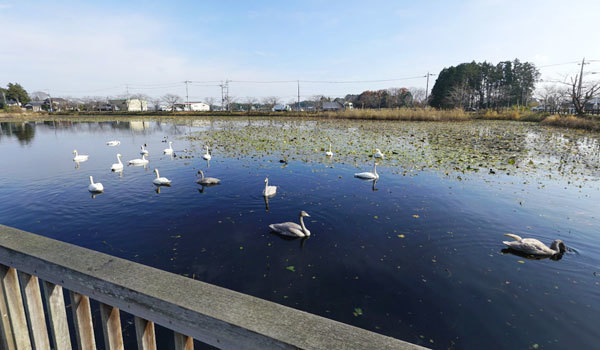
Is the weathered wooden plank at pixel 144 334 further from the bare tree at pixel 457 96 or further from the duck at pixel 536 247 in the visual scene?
the bare tree at pixel 457 96

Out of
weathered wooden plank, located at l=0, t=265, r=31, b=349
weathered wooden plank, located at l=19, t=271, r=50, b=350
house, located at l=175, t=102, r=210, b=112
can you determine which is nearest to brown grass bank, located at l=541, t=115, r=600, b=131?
weathered wooden plank, located at l=19, t=271, r=50, b=350

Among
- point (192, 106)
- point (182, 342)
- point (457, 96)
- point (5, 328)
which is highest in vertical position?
point (192, 106)

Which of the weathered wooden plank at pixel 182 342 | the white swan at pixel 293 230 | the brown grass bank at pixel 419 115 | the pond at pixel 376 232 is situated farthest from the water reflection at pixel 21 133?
the brown grass bank at pixel 419 115

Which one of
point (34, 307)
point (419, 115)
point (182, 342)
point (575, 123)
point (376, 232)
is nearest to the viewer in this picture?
point (182, 342)

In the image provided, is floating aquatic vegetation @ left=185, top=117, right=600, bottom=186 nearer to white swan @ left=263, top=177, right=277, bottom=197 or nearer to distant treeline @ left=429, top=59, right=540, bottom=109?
white swan @ left=263, top=177, right=277, bottom=197

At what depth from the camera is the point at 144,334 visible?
1645 millimetres

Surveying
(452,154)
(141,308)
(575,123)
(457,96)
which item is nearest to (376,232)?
(141,308)

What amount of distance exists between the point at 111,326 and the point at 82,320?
0.82ft

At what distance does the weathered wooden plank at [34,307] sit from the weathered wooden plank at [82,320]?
0.31 m

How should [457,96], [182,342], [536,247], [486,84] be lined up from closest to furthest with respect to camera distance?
[182,342], [536,247], [457,96], [486,84]

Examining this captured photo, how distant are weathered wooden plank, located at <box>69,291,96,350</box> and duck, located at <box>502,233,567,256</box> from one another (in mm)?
7982

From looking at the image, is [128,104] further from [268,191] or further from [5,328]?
[5,328]

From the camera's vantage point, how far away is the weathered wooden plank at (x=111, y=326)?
5.64ft

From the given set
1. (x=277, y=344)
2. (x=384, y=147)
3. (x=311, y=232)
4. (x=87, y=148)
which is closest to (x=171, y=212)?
(x=311, y=232)
